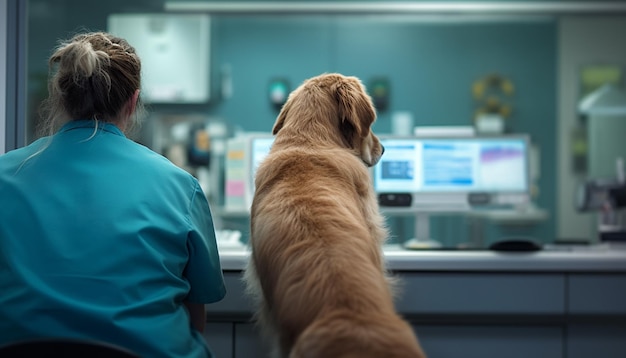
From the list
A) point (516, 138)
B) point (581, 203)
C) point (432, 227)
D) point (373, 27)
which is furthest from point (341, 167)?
point (373, 27)

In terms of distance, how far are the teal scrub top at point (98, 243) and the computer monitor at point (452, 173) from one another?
1374 mm

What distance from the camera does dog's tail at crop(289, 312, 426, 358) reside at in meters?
1.20

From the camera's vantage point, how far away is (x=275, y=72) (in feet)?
19.2

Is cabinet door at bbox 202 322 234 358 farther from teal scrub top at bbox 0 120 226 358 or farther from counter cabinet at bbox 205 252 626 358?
teal scrub top at bbox 0 120 226 358

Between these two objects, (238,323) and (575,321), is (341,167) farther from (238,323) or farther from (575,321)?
(575,321)

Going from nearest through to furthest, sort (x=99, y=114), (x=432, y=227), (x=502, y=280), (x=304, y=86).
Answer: (x=99, y=114)
(x=304, y=86)
(x=502, y=280)
(x=432, y=227)

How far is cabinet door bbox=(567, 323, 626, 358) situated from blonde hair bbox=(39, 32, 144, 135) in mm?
1588

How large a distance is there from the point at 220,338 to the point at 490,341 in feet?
2.87

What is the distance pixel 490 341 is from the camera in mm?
2230

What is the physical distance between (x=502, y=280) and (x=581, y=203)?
0.96 metres

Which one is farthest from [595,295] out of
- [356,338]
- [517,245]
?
[356,338]

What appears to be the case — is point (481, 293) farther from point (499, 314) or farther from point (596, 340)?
point (596, 340)

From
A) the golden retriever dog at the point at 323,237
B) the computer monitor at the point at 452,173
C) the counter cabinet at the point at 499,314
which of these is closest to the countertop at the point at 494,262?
the counter cabinet at the point at 499,314

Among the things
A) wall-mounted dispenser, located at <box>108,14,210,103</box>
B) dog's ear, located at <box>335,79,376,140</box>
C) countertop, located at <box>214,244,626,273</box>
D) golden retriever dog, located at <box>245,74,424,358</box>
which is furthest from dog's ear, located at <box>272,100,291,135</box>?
wall-mounted dispenser, located at <box>108,14,210,103</box>
